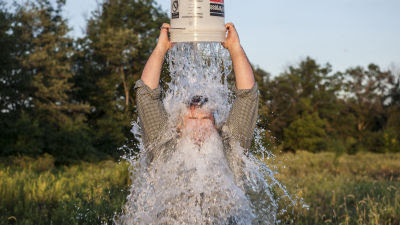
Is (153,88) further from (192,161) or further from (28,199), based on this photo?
(28,199)

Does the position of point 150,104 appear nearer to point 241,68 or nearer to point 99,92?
point 241,68

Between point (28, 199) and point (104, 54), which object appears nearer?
point (28, 199)

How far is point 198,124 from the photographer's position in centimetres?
253

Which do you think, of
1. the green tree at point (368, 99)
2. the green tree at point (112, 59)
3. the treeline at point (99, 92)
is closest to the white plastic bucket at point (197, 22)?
the treeline at point (99, 92)

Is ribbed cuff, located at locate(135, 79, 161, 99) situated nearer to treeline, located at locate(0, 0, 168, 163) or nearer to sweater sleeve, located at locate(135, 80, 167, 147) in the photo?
sweater sleeve, located at locate(135, 80, 167, 147)

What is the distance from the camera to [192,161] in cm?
266

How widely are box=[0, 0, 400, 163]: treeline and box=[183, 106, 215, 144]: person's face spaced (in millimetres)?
7424

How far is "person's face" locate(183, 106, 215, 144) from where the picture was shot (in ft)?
8.25

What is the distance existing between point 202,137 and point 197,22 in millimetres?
923

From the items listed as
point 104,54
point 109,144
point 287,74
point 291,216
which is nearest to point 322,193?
point 291,216

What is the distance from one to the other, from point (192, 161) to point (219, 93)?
4.41 feet

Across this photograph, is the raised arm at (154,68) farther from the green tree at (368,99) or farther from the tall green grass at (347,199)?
the green tree at (368,99)

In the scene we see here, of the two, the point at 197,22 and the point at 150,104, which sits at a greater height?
the point at 197,22

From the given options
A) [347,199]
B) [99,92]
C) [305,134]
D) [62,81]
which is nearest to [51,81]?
[62,81]
